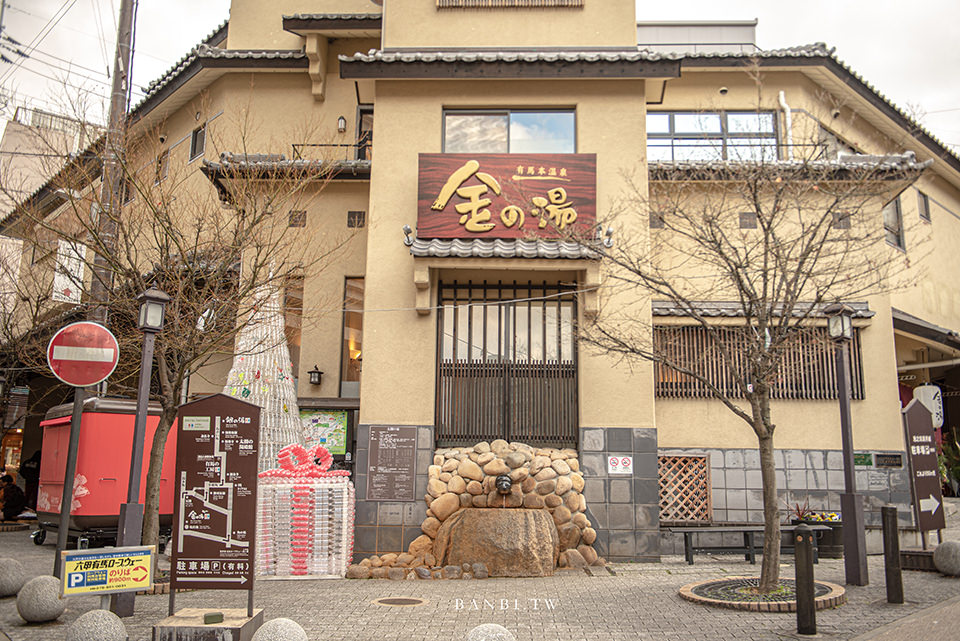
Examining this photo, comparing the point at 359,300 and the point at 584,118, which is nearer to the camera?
the point at 584,118

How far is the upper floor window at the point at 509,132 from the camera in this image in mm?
15367

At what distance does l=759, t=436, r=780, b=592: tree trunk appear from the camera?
9812 millimetres

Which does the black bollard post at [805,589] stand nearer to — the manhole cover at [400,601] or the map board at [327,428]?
the manhole cover at [400,601]

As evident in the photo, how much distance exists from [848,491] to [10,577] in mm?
12411

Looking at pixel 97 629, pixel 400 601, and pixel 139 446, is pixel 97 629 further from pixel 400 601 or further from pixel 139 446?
pixel 400 601

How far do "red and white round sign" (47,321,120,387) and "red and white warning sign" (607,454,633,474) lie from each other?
28.4 ft

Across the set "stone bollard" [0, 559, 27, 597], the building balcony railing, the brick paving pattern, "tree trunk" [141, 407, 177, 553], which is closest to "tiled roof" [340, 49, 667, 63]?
the building balcony railing

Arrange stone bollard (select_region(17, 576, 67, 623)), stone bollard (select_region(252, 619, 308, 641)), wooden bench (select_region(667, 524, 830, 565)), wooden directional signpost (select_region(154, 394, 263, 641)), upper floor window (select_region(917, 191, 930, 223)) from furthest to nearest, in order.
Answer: upper floor window (select_region(917, 191, 930, 223)), wooden bench (select_region(667, 524, 830, 565)), stone bollard (select_region(17, 576, 67, 623)), wooden directional signpost (select_region(154, 394, 263, 641)), stone bollard (select_region(252, 619, 308, 641))

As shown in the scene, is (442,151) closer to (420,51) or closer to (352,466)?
(420,51)

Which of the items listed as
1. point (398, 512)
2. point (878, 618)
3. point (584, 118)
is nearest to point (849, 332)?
point (878, 618)

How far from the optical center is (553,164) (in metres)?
14.5

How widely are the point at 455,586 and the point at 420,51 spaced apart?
10.8 meters

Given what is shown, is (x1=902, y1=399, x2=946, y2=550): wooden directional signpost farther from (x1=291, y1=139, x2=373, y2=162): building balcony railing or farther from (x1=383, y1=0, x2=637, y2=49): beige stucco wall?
(x1=291, y1=139, x2=373, y2=162): building balcony railing

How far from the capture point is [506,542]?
12.4m
